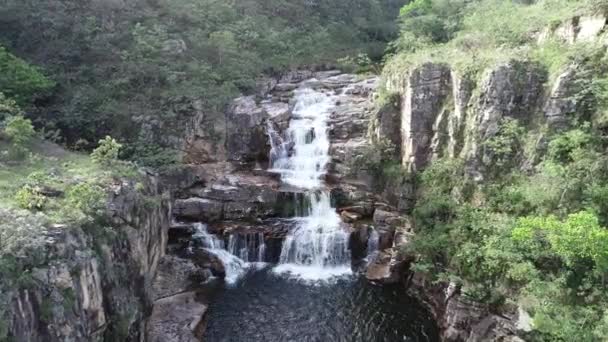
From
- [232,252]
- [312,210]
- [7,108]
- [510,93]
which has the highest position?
[510,93]

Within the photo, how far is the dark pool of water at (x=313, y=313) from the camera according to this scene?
710 inches

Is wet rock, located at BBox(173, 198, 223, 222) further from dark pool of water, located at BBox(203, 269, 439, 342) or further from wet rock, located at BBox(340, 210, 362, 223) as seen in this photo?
wet rock, located at BBox(340, 210, 362, 223)

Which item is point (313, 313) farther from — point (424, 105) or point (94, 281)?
point (424, 105)

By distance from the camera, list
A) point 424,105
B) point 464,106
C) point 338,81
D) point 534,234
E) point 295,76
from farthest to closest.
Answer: point 295,76 < point 338,81 < point 424,105 < point 464,106 < point 534,234

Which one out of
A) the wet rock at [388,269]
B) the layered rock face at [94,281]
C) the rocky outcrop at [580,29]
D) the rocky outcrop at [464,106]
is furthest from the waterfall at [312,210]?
the rocky outcrop at [580,29]

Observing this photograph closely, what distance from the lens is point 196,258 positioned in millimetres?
22641

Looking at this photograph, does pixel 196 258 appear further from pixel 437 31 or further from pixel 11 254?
pixel 437 31

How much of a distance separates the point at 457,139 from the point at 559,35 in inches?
233

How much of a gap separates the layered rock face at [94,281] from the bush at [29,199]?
4.85 feet

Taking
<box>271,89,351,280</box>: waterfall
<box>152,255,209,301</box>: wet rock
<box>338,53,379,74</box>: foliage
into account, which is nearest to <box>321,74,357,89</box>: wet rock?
<box>338,53,379,74</box>: foliage

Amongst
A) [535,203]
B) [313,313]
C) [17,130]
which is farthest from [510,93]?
[17,130]

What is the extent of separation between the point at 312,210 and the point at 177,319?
9.18m

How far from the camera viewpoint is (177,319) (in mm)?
18547

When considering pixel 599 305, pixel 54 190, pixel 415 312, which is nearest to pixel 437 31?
pixel 415 312
